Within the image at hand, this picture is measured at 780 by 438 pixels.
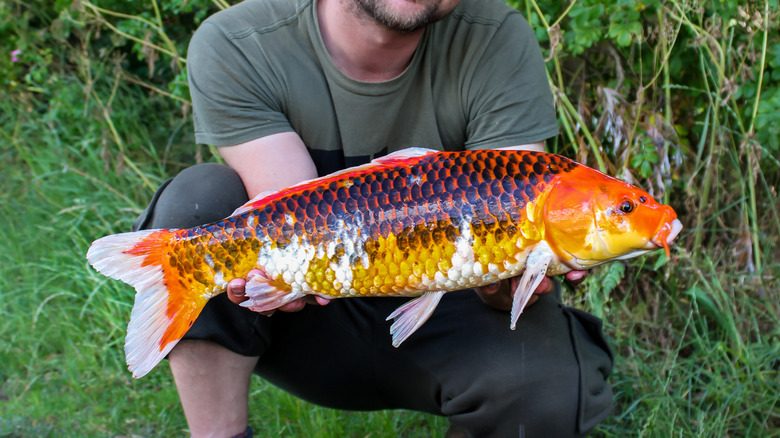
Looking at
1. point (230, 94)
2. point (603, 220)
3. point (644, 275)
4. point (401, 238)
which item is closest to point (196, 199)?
point (230, 94)

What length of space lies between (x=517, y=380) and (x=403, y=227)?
46 cm

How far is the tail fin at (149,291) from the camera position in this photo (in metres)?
1.50

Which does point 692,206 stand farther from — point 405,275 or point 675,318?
point 405,275

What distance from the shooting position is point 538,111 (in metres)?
1.92

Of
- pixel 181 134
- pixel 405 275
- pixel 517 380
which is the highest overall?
pixel 405 275

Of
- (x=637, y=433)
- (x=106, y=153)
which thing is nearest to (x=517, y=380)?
(x=637, y=433)

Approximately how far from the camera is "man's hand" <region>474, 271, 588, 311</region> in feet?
5.02

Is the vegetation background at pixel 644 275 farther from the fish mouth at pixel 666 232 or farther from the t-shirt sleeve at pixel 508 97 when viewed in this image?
the fish mouth at pixel 666 232

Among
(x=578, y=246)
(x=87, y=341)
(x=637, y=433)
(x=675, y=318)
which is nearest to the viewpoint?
(x=578, y=246)

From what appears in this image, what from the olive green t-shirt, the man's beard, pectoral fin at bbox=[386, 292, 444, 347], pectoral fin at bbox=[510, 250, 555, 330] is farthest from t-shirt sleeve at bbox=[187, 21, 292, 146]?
pectoral fin at bbox=[510, 250, 555, 330]

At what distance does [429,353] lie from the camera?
1774mm

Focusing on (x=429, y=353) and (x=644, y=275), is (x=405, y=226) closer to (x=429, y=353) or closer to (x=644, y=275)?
(x=429, y=353)

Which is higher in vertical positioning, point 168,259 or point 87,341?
point 168,259

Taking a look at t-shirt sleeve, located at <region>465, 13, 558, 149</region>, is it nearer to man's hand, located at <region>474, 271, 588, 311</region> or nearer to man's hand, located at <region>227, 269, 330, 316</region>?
man's hand, located at <region>474, 271, 588, 311</region>
